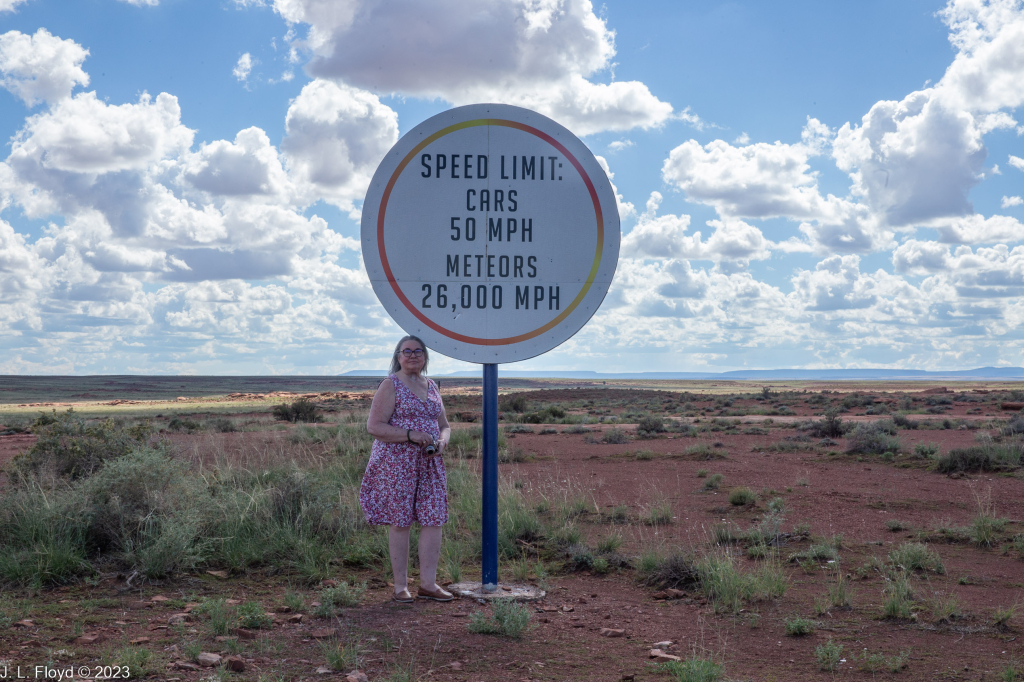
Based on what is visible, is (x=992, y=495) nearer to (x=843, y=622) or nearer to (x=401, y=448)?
(x=843, y=622)

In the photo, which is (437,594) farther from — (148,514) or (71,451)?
(71,451)

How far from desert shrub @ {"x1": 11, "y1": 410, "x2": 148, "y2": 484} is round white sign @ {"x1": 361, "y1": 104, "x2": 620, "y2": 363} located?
16.7ft

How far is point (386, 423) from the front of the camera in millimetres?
4793

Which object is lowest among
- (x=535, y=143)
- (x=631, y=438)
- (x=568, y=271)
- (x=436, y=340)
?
(x=631, y=438)

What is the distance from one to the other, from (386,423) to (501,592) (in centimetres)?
134

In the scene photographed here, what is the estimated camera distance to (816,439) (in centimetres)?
1930

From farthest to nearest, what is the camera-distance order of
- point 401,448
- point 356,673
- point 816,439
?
1. point 816,439
2. point 401,448
3. point 356,673

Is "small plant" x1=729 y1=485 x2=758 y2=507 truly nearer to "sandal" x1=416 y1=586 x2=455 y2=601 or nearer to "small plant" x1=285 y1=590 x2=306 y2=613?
"sandal" x1=416 y1=586 x2=455 y2=601

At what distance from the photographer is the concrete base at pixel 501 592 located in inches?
191

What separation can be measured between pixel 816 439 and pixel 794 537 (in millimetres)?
13080

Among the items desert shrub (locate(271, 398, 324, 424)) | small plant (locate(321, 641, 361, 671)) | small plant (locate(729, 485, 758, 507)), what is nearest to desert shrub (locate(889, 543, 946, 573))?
small plant (locate(729, 485, 758, 507))

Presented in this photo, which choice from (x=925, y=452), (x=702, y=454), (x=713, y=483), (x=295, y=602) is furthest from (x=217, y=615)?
(x=925, y=452)

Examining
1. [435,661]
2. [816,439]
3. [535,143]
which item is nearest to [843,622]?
[435,661]

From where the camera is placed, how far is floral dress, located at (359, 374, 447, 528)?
481cm
